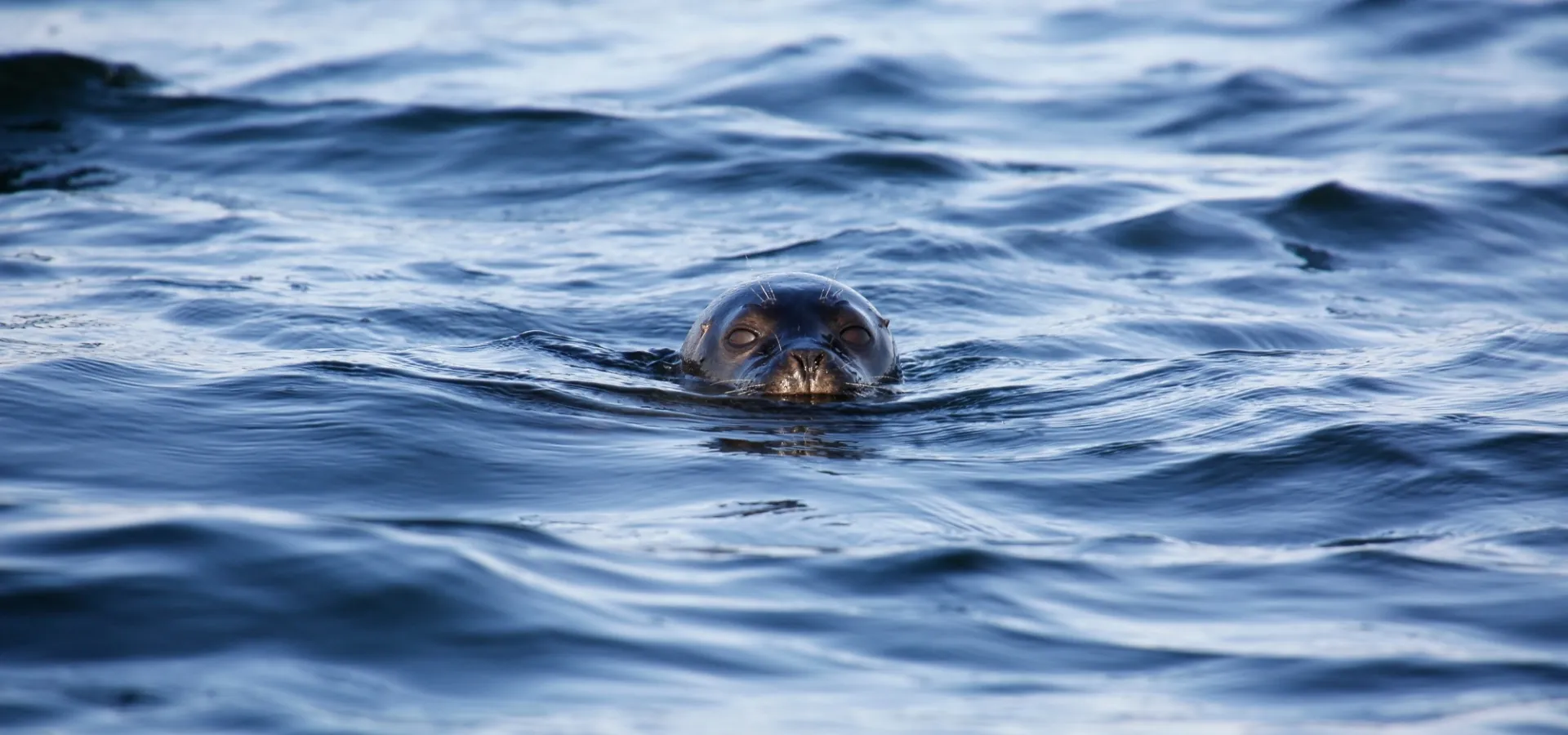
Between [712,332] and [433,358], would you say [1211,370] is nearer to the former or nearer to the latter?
[712,332]

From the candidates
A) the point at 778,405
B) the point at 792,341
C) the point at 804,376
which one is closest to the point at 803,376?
the point at 804,376

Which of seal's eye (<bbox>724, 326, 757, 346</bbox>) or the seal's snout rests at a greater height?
seal's eye (<bbox>724, 326, 757, 346</bbox>)

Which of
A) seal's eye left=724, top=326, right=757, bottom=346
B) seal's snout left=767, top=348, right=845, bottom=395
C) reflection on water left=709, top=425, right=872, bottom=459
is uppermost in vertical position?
seal's eye left=724, top=326, right=757, bottom=346

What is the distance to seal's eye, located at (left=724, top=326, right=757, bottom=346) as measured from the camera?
789 centimetres

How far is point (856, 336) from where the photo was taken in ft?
25.9

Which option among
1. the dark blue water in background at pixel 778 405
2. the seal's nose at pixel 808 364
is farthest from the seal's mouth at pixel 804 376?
the dark blue water in background at pixel 778 405

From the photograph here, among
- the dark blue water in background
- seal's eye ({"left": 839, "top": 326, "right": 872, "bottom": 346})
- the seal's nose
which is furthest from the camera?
seal's eye ({"left": 839, "top": 326, "right": 872, "bottom": 346})

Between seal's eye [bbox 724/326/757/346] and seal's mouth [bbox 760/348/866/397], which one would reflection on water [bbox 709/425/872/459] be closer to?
seal's mouth [bbox 760/348/866/397]

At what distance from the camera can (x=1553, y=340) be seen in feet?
28.9

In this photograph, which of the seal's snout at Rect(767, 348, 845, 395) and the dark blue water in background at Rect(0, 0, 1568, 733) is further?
the seal's snout at Rect(767, 348, 845, 395)

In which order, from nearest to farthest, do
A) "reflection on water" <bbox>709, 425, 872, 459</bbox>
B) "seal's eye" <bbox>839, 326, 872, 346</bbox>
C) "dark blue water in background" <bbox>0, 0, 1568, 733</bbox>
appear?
"dark blue water in background" <bbox>0, 0, 1568, 733</bbox>, "reflection on water" <bbox>709, 425, 872, 459</bbox>, "seal's eye" <bbox>839, 326, 872, 346</bbox>

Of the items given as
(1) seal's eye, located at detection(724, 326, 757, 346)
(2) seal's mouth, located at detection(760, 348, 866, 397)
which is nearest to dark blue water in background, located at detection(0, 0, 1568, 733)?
(2) seal's mouth, located at detection(760, 348, 866, 397)

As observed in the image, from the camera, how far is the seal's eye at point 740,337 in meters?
7.89

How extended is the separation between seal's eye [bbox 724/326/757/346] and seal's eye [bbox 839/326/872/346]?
0.38 metres
